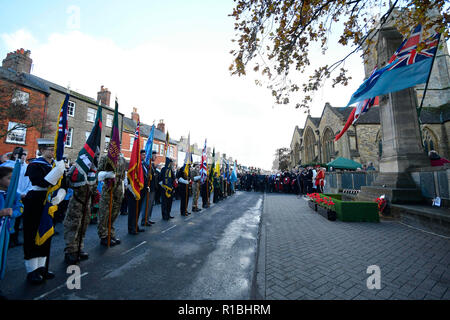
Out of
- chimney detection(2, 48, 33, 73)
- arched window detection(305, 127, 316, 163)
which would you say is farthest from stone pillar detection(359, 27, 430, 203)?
chimney detection(2, 48, 33, 73)

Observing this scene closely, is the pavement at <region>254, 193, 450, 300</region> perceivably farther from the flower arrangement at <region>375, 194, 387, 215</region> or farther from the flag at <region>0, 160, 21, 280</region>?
the flag at <region>0, 160, 21, 280</region>

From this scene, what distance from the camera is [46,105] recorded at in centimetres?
1855

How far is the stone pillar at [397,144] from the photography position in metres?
7.25

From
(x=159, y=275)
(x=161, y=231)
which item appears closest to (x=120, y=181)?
(x=161, y=231)

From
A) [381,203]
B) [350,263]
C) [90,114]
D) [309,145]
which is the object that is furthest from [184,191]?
[309,145]

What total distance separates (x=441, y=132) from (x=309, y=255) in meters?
Answer: 27.1

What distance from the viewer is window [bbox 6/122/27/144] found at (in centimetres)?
1503

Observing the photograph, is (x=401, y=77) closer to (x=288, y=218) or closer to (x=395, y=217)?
(x=395, y=217)

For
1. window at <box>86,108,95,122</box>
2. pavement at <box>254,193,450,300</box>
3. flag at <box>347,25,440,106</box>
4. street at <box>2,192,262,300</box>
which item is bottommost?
street at <box>2,192,262,300</box>

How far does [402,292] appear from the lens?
263 centimetres

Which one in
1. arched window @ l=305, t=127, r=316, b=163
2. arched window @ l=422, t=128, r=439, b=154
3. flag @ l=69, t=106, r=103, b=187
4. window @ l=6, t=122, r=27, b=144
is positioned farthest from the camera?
arched window @ l=305, t=127, r=316, b=163

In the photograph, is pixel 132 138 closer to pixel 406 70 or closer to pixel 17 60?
pixel 17 60

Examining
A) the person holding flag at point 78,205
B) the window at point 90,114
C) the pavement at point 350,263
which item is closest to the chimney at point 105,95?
the window at point 90,114

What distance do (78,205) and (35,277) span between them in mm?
1356
